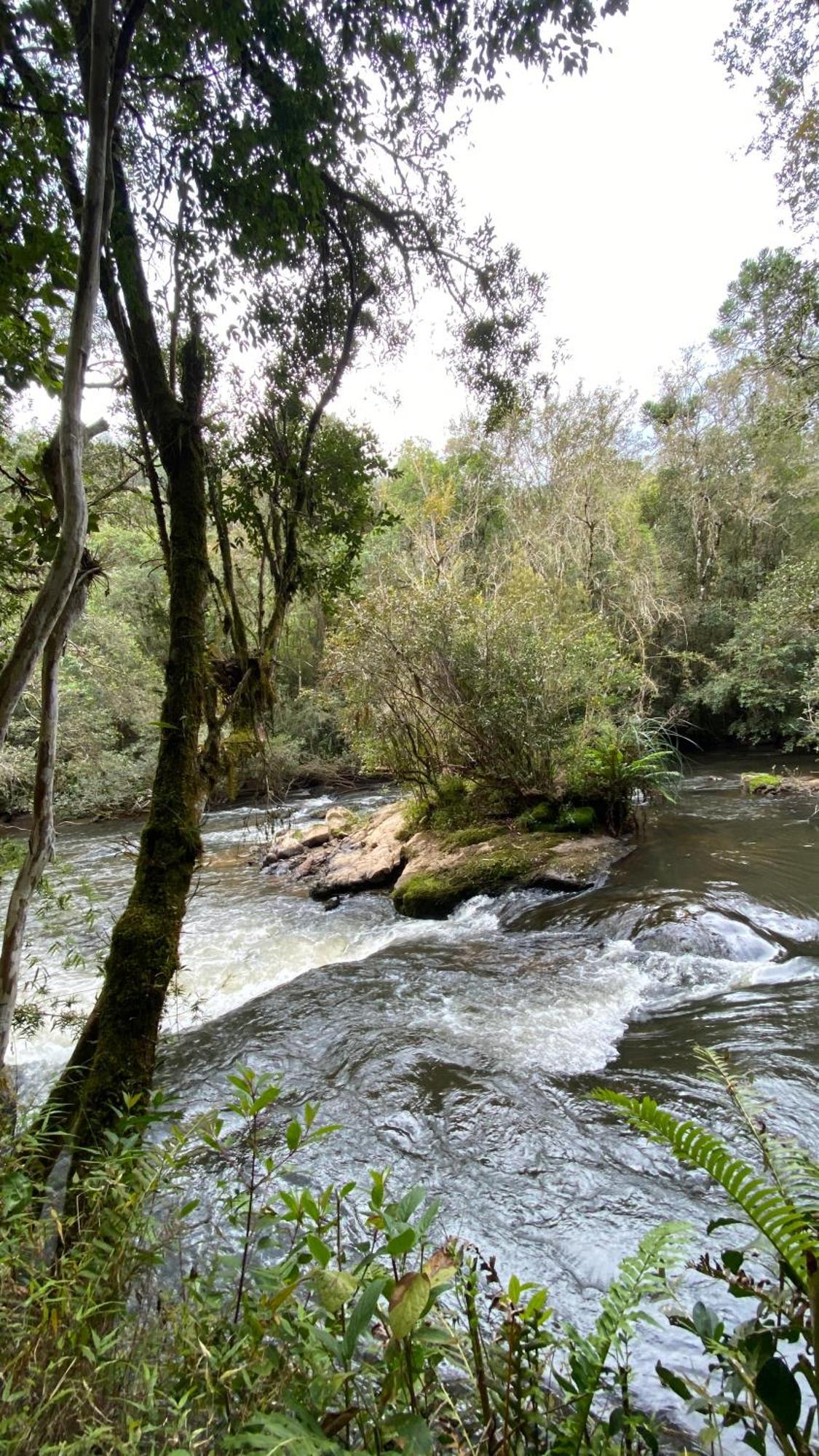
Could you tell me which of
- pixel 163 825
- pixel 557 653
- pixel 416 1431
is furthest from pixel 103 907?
pixel 416 1431

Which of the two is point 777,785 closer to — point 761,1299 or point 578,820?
point 578,820

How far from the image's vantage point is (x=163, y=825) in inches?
113

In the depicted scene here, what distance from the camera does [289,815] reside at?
561cm

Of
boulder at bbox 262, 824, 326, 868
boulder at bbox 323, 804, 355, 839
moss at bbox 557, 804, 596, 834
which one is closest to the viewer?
moss at bbox 557, 804, 596, 834

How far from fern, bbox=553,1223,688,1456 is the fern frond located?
0.43ft

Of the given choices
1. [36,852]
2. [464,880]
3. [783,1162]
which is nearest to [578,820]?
[464,880]

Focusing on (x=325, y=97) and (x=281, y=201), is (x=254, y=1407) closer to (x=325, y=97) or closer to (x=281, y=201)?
(x=281, y=201)

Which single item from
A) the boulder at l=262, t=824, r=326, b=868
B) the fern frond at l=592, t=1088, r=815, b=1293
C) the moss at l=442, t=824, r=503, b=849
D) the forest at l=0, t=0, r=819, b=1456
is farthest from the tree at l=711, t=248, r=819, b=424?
the fern frond at l=592, t=1088, r=815, b=1293

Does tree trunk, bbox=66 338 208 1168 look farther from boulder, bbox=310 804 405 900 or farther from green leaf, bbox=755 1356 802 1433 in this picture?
boulder, bbox=310 804 405 900

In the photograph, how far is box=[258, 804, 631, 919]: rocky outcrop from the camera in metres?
7.73

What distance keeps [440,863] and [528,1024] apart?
3.86 metres

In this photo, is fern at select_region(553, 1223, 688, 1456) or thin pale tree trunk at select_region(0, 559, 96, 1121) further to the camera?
thin pale tree trunk at select_region(0, 559, 96, 1121)

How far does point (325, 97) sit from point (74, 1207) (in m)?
5.09

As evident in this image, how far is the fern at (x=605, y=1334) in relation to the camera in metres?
1.10
